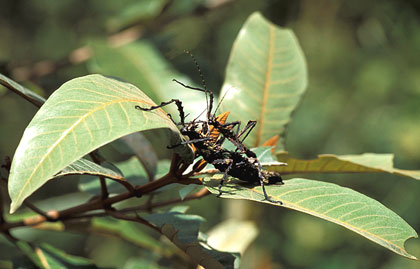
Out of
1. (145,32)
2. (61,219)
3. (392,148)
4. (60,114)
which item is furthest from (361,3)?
(60,114)

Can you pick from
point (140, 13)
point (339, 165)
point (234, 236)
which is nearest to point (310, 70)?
point (140, 13)

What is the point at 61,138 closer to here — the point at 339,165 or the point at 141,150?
the point at 141,150

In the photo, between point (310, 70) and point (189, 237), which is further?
point (310, 70)

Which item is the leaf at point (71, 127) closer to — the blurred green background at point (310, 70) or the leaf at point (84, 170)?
the leaf at point (84, 170)

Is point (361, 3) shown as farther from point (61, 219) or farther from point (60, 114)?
point (60, 114)

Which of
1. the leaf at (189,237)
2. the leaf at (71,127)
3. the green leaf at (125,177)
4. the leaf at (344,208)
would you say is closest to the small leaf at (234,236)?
the green leaf at (125,177)

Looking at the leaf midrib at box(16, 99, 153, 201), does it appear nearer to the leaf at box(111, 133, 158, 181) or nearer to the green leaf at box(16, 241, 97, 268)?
the leaf at box(111, 133, 158, 181)
